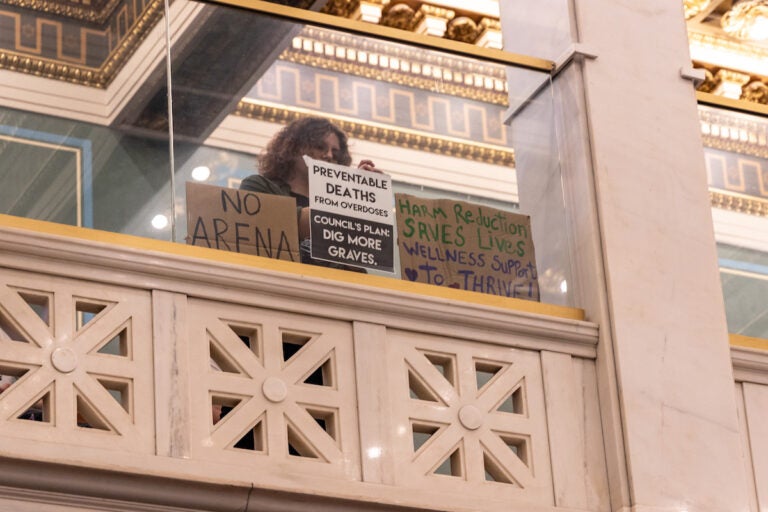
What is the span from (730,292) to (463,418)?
1532 millimetres

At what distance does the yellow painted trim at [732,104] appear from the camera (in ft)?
28.6

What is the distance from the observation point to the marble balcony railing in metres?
6.69

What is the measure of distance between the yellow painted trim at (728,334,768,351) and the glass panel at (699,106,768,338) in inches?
1.5

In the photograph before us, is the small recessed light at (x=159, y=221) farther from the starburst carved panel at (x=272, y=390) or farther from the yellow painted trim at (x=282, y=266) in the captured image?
A: the starburst carved panel at (x=272, y=390)

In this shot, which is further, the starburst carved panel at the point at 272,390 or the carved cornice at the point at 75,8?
the carved cornice at the point at 75,8

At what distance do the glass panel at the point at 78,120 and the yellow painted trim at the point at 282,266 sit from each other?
4 cm

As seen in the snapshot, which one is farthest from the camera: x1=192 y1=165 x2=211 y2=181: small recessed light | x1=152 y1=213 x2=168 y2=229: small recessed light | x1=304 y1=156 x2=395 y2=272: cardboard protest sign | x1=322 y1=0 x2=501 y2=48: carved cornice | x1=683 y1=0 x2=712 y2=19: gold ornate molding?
x1=683 y1=0 x2=712 y2=19: gold ornate molding

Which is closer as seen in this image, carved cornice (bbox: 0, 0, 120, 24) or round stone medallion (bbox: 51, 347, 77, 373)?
round stone medallion (bbox: 51, 347, 77, 373)

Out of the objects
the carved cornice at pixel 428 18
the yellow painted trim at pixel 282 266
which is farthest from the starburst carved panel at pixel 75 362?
the carved cornice at pixel 428 18

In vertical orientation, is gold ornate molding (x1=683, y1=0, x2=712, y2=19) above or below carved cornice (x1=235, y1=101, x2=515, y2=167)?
above

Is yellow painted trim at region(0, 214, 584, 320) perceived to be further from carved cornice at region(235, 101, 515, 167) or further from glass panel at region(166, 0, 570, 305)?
carved cornice at region(235, 101, 515, 167)

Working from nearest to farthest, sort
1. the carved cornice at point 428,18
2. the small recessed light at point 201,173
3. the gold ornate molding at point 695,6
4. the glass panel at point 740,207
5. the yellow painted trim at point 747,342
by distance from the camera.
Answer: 1. the small recessed light at point 201,173
2. the yellow painted trim at point 747,342
3. the glass panel at point 740,207
4. the carved cornice at point 428,18
5. the gold ornate molding at point 695,6

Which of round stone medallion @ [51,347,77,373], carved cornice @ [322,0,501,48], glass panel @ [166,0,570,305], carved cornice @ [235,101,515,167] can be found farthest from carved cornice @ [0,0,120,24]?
carved cornice @ [322,0,501,48]

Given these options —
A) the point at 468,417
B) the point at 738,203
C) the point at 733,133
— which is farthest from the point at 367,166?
the point at 733,133
